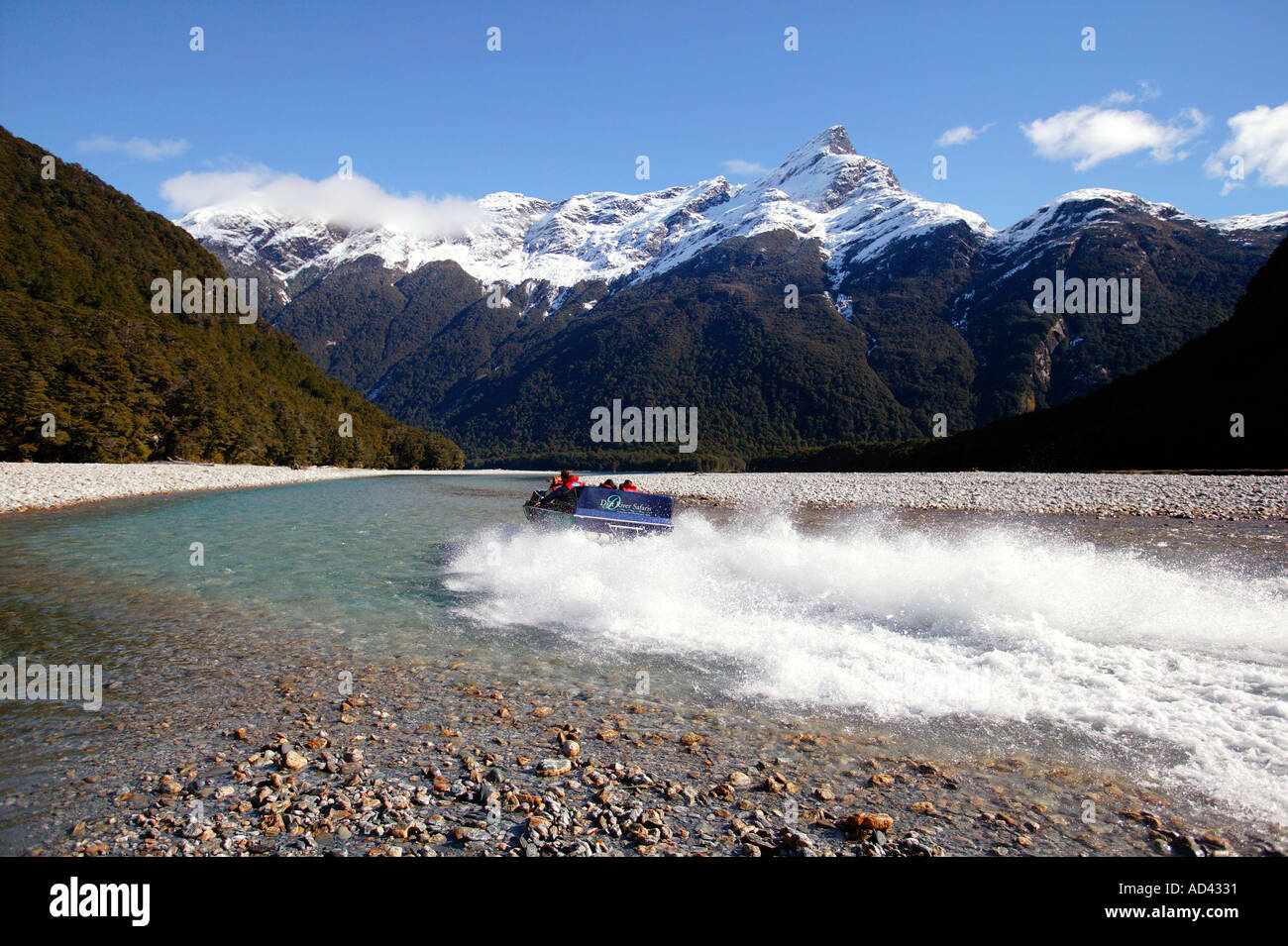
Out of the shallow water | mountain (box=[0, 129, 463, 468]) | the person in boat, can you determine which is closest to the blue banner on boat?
the shallow water

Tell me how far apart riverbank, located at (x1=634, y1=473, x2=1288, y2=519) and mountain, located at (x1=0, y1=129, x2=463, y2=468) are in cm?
5493

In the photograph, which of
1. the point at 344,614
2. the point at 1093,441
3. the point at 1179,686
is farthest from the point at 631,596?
the point at 1093,441

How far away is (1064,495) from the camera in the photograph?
3259cm

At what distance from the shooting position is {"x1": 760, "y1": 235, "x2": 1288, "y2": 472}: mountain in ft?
150

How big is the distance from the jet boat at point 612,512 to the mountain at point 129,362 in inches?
2313

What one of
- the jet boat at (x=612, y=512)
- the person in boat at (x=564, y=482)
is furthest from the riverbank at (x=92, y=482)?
the jet boat at (x=612, y=512)

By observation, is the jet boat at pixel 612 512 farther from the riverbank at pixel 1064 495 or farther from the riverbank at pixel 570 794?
the riverbank at pixel 1064 495

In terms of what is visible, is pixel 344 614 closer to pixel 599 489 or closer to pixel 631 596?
pixel 631 596

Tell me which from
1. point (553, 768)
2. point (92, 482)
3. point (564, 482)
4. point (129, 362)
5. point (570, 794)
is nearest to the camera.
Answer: point (570, 794)

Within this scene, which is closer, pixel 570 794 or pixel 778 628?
Result: pixel 570 794

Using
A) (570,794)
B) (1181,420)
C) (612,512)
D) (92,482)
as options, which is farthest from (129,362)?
(1181,420)

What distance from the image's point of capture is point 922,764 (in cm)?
588

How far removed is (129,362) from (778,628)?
3134 inches

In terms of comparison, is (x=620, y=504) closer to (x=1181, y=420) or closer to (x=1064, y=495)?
(x=1064, y=495)
